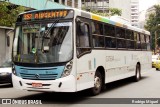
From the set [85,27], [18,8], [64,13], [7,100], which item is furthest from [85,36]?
[18,8]

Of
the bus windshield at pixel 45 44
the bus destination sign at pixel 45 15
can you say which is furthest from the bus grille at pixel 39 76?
the bus destination sign at pixel 45 15

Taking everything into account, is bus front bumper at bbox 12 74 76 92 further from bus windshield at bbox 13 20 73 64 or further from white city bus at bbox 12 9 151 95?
bus windshield at bbox 13 20 73 64

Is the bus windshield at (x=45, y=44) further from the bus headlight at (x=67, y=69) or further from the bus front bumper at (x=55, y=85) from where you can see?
the bus front bumper at (x=55, y=85)

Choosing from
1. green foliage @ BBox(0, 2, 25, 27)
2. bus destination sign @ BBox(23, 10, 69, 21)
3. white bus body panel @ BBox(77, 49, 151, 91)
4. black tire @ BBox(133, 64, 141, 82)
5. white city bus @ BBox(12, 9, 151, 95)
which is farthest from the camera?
green foliage @ BBox(0, 2, 25, 27)

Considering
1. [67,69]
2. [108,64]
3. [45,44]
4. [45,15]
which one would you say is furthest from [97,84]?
[45,15]

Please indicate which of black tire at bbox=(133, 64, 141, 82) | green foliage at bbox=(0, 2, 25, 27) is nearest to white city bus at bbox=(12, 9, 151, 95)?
black tire at bbox=(133, 64, 141, 82)

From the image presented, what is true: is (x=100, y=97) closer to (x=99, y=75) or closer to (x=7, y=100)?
(x=99, y=75)

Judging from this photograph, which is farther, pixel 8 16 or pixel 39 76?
pixel 8 16

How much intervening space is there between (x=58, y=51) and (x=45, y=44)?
19.8 inches

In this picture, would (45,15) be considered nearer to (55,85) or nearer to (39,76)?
(39,76)

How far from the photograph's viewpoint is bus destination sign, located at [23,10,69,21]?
36.5ft

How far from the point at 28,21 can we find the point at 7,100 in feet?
8.89

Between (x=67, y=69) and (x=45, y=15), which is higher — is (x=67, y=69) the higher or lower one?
the lower one

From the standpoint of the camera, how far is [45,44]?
10.9 meters
